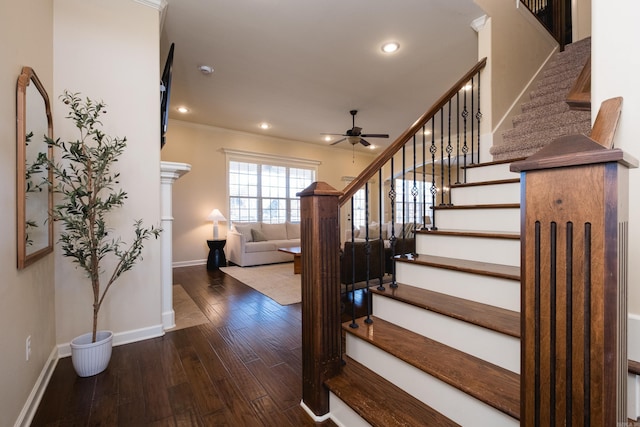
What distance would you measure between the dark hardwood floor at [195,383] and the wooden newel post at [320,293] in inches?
7.5

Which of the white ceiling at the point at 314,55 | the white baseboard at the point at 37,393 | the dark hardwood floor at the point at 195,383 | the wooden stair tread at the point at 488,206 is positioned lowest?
the dark hardwood floor at the point at 195,383

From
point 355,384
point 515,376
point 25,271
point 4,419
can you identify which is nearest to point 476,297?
point 515,376

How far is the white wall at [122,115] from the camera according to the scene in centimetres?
219

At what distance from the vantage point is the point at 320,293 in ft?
5.00

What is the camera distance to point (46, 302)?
194 cm

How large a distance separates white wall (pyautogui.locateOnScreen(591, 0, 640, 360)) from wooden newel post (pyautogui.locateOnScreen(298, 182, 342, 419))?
1.20 meters

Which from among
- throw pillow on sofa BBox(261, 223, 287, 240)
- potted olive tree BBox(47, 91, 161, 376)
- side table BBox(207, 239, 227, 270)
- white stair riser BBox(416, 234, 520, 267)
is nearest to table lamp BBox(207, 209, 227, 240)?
side table BBox(207, 239, 227, 270)

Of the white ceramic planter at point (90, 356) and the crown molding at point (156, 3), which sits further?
the crown molding at point (156, 3)

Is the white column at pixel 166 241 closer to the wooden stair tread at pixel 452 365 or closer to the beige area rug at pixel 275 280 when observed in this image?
the beige area rug at pixel 275 280

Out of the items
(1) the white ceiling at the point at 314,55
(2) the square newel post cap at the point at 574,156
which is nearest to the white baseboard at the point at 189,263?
(1) the white ceiling at the point at 314,55

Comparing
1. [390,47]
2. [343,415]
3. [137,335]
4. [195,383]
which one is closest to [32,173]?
[137,335]

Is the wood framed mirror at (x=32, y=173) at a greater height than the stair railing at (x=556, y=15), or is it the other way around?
the stair railing at (x=556, y=15)

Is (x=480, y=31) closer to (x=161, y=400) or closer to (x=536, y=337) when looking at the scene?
(x=536, y=337)

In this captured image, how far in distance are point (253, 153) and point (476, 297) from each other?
5995 millimetres
